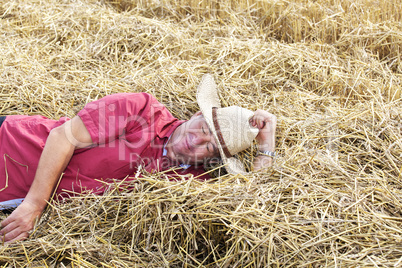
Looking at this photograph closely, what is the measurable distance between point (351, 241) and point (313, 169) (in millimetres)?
582

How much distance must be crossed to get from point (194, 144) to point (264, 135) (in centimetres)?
57

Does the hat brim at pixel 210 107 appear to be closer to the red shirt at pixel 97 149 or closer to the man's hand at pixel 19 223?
the red shirt at pixel 97 149

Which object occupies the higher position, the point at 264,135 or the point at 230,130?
the point at 230,130

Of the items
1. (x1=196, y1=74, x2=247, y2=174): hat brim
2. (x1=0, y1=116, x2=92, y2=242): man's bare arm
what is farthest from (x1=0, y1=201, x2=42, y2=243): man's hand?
(x1=196, y1=74, x2=247, y2=174): hat brim

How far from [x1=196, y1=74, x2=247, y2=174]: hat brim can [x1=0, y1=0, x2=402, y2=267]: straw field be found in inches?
5.2

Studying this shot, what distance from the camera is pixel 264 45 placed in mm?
3908

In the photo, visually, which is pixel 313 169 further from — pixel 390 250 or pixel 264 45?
pixel 264 45

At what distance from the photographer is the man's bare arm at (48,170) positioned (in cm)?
223

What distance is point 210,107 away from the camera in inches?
106

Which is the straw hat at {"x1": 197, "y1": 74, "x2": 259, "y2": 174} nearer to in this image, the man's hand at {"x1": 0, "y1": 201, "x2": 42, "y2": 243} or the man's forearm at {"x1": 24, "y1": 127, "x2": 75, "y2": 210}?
the man's forearm at {"x1": 24, "y1": 127, "x2": 75, "y2": 210}

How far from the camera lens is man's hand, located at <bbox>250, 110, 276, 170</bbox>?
270cm

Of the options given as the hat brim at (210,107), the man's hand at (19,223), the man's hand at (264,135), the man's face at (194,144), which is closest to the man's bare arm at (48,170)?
the man's hand at (19,223)

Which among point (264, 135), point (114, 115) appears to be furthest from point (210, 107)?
point (114, 115)

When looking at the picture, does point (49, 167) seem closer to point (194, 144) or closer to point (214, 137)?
point (194, 144)
